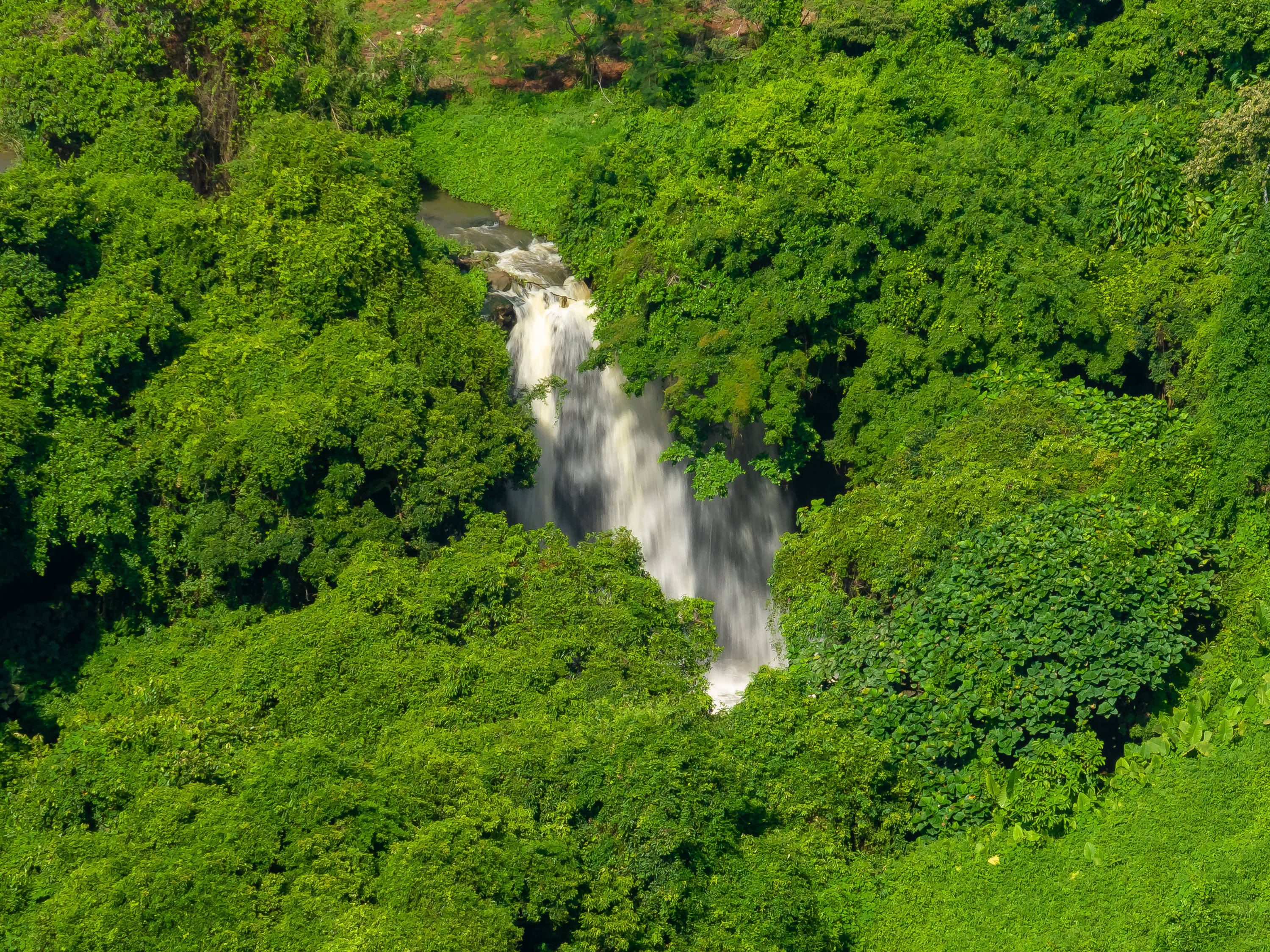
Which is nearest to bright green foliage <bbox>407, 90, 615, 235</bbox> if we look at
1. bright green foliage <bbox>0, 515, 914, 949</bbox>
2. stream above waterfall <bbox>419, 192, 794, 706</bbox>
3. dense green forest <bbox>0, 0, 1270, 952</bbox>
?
dense green forest <bbox>0, 0, 1270, 952</bbox>

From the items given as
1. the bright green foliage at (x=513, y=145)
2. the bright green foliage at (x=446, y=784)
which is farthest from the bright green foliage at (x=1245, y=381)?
the bright green foliage at (x=513, y=145)

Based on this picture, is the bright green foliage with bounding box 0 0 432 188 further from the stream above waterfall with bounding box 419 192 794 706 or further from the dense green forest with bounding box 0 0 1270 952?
the stream above waterfall with bounding box 419 192 794 706

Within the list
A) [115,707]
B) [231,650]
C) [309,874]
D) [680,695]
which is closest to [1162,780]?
[680,695]

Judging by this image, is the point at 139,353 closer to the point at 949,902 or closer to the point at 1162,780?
the point at 949,902

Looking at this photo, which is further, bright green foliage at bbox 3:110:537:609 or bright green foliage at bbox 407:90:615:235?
bright green foliage at bbox 407:90:615:235

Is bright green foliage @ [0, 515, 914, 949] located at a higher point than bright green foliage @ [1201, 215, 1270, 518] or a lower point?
lower

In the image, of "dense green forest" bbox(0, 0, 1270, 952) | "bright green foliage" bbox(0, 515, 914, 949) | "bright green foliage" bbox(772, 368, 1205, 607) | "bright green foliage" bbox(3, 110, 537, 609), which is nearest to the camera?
"bright green foliage" bbox(0, 515, 914, 949)

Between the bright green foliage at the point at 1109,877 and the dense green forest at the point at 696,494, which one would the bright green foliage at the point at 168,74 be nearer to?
the dense green forest at the point at 696,494
